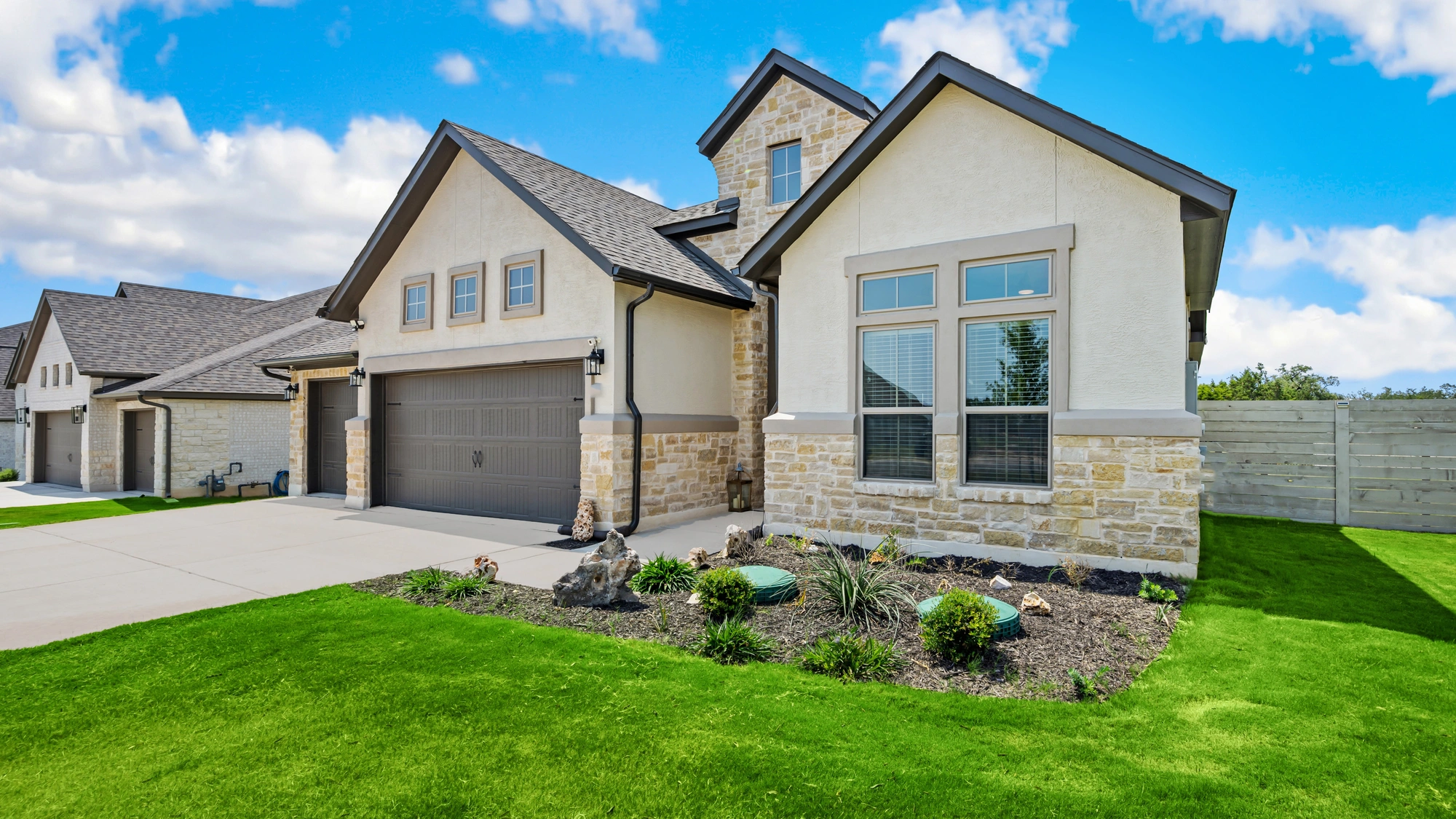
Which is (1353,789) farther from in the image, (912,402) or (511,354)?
(511,354)

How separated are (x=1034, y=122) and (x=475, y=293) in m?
8.92

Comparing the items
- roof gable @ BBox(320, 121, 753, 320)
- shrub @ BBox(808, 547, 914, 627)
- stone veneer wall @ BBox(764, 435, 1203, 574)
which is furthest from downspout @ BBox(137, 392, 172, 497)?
shrub @ BBox(808, 547, 914, 627)

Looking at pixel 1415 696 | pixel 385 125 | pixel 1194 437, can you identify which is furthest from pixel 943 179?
pixel 385 125

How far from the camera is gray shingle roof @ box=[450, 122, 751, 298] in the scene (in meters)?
10.4

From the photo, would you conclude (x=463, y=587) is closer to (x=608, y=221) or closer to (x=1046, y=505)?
(x=1046, y=505)

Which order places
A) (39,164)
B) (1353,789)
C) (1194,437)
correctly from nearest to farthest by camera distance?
1. (1353,789)
2. (1194,437)
3. (39,164)

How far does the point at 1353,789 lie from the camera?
308cm

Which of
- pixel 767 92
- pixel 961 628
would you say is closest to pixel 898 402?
pixel 961 628

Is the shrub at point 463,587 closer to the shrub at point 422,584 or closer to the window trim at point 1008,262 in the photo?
the shrub at point 422,584

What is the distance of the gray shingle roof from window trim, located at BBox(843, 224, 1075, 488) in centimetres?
352

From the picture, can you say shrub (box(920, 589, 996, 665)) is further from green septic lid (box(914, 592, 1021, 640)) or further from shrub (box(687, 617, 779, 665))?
shrub (box(687, 617, 779, 665))

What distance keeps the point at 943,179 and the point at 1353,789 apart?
6.50 metres

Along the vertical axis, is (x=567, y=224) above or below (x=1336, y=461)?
above

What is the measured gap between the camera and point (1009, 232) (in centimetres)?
737
